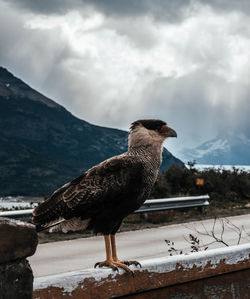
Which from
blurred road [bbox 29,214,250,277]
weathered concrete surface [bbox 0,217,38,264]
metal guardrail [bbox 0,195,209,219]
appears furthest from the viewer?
metal guardrail [bbox 0,195,209,219]

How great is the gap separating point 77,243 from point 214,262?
7.98 m

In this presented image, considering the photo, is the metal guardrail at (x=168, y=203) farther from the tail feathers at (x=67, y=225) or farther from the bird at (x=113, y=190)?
the bird at (x=113, y=190)

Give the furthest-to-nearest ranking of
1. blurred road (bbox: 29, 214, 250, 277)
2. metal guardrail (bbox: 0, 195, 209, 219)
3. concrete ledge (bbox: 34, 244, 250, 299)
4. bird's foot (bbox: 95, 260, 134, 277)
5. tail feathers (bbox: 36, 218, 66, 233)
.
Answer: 1. metal guardrail (bbox: 0, 195, 209, 219)
2. blurred road (bbox: 29, 214, 250, 277)
3. tail feathers (bbox: 36, 218, 66, 233)
4. bird's foot (bbox: 95, 260, 134, 277)
5. concrete ledge (bbox: 34, 244, 250, 299)

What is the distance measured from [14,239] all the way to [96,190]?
1777 mm

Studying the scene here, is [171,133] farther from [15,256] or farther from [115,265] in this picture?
[15,256]

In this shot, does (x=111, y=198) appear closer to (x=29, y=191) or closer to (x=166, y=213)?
(x=166, y=213)

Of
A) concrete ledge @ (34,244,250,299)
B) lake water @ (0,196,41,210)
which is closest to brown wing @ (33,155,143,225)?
concrete ledge @ (34,244,250,299)

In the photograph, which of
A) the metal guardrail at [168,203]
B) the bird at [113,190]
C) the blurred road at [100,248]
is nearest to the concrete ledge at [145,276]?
the bird at [113,190]

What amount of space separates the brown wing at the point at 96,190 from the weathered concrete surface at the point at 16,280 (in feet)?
5.39

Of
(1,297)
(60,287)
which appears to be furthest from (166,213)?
(1,297)

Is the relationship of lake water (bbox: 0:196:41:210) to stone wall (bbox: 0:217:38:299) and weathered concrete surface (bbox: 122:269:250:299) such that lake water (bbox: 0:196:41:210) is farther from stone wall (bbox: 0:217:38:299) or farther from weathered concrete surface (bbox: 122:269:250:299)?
stone wall (bbox: 0:217:38:299)

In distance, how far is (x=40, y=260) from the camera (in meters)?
10.1

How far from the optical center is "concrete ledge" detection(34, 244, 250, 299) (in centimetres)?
340

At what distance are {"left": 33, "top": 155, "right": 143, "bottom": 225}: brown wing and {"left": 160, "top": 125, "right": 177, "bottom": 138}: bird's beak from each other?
0.97 ft
